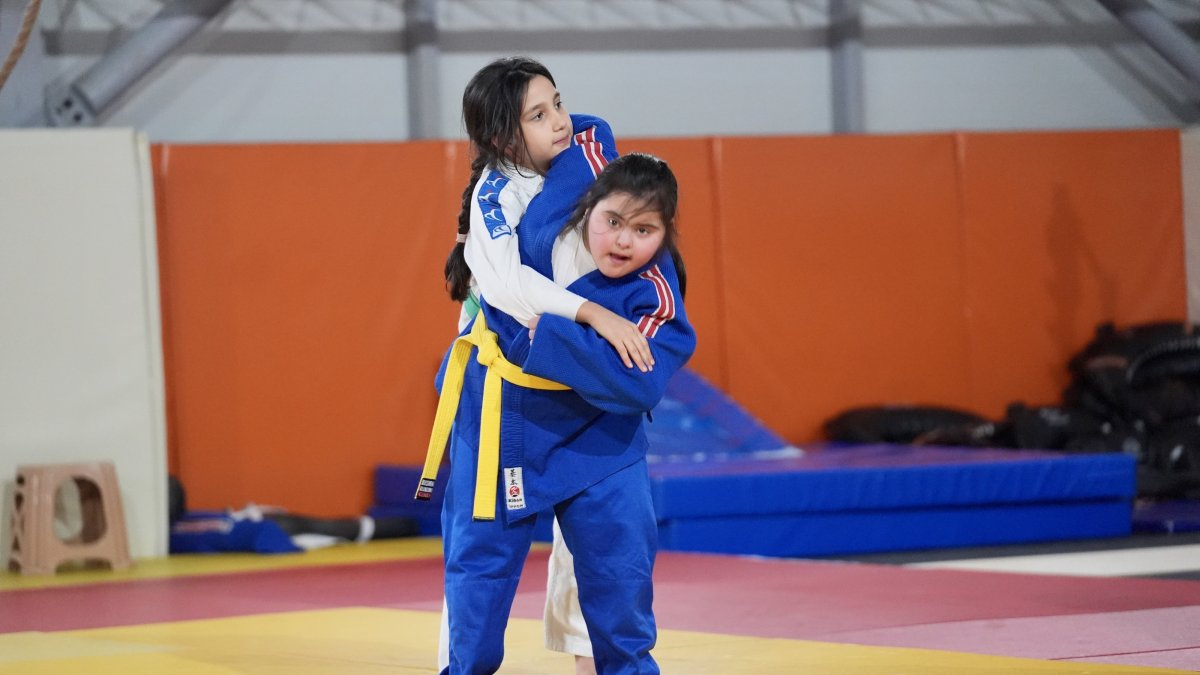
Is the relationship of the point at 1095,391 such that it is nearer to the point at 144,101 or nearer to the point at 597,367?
the point at 144,101

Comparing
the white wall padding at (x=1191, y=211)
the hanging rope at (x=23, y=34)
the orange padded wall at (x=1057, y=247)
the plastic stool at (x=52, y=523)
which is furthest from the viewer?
the white wall padding at (x=1191, y=211)

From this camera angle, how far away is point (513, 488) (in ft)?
9.36

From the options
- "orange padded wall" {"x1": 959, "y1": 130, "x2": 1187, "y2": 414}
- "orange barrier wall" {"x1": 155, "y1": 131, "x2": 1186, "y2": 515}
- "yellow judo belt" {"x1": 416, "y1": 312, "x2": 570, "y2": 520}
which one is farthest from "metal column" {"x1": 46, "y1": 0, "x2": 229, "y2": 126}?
"yellow judo belt" {"x1": 416, "y1": 312, "x2": 570, "y2": 520}

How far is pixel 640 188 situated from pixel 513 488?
58 centimetres

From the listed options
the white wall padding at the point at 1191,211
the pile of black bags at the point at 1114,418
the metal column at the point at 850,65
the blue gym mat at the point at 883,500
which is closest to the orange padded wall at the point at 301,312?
the blue gym mat at the point at 883,500

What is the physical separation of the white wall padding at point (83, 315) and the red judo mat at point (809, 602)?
1.09 metres

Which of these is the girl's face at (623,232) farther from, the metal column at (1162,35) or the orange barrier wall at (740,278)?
the metal column at (1162,35)

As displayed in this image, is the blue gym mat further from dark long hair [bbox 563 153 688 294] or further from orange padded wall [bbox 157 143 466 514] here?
dark long hair [bbox 563 153 688 294]

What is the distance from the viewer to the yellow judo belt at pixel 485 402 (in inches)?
112

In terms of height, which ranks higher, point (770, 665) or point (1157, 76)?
point (1157, 76)

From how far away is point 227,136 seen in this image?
8789 millimetres

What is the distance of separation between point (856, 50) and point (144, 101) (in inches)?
168

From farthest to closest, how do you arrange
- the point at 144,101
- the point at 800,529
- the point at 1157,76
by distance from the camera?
the point at 1157,76, the point at 144,101, the point at 800,529

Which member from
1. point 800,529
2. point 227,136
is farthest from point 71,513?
point 800,529
